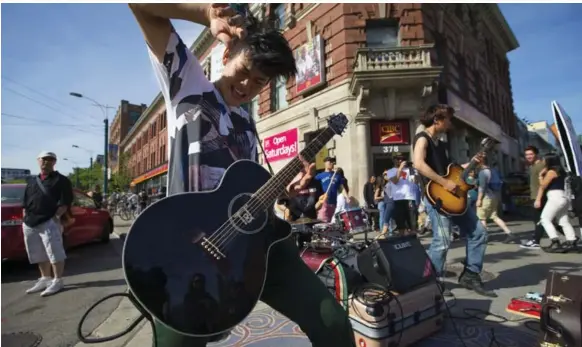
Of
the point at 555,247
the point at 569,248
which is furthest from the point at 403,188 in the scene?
the point at 569,248

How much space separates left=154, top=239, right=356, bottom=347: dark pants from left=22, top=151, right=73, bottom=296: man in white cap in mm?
4323

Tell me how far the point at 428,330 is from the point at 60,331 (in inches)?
136

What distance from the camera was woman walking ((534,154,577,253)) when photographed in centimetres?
550

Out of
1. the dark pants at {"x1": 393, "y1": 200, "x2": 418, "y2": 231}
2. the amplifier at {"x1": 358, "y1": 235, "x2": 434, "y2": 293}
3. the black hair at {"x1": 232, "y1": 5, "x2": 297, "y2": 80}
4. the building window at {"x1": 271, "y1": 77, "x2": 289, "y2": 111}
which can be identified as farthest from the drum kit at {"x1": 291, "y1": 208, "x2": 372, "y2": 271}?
the building window at {"x1": 271, "y1": 77, "x2": 289, "y2": 111}

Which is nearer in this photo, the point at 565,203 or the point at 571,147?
the point at 571,147

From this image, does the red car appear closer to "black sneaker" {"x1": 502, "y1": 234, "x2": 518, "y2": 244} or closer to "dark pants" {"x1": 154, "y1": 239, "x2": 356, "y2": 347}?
"dark pants" {"x1": 154, "y1": 239, "x2": 356, "y2": 347}

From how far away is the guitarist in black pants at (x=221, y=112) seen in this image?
46.3 inches

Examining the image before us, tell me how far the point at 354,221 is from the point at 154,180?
35.6m

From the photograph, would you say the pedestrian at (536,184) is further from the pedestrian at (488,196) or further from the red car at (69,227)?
the red car at (69,227)

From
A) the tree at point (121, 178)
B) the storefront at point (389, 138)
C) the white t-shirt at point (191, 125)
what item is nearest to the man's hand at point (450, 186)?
the white t-shirt at point (191, 125)

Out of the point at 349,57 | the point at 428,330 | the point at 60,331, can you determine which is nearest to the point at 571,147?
the point at 428,330

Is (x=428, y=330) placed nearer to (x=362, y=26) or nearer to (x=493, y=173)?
(x=493, y=173)

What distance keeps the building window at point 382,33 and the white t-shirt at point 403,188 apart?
24.1 ft

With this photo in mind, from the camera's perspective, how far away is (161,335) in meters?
1.07
